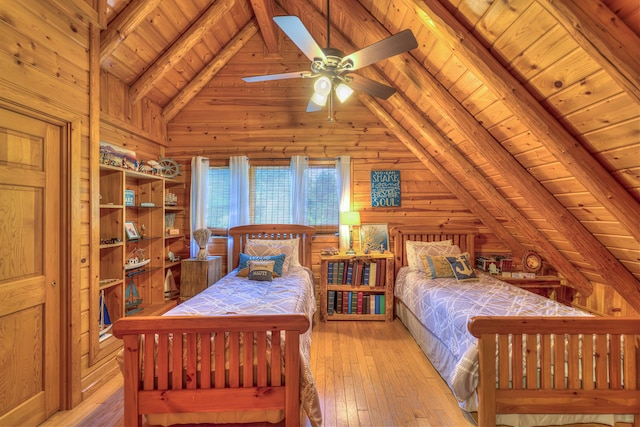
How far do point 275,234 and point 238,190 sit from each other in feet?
2.61

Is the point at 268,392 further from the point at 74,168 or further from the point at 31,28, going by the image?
the point at 31,28

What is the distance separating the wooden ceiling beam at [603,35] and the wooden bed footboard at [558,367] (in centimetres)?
129

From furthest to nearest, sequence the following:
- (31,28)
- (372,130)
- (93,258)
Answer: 1. (372,130)
2. (93,258)
3. (31,28)

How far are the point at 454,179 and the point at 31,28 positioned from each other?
4184 millimetres

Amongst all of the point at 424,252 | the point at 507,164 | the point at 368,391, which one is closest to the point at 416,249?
the point at 424,252

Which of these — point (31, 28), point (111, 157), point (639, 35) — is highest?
point (31, 28)

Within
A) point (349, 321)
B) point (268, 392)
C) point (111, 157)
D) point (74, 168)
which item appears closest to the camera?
point (268, 392)

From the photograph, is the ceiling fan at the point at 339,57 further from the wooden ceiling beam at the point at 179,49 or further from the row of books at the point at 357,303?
the row of books at the point at 357,303

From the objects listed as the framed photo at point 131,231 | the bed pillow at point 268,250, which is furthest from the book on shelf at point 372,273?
the framed photo at point 131,231

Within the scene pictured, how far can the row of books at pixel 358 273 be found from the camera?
3840mm

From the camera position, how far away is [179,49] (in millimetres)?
3229

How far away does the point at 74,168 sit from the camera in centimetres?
212

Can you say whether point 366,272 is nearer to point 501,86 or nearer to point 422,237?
point 422,237

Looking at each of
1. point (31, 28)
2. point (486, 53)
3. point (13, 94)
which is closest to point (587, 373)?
point (486, 53)
